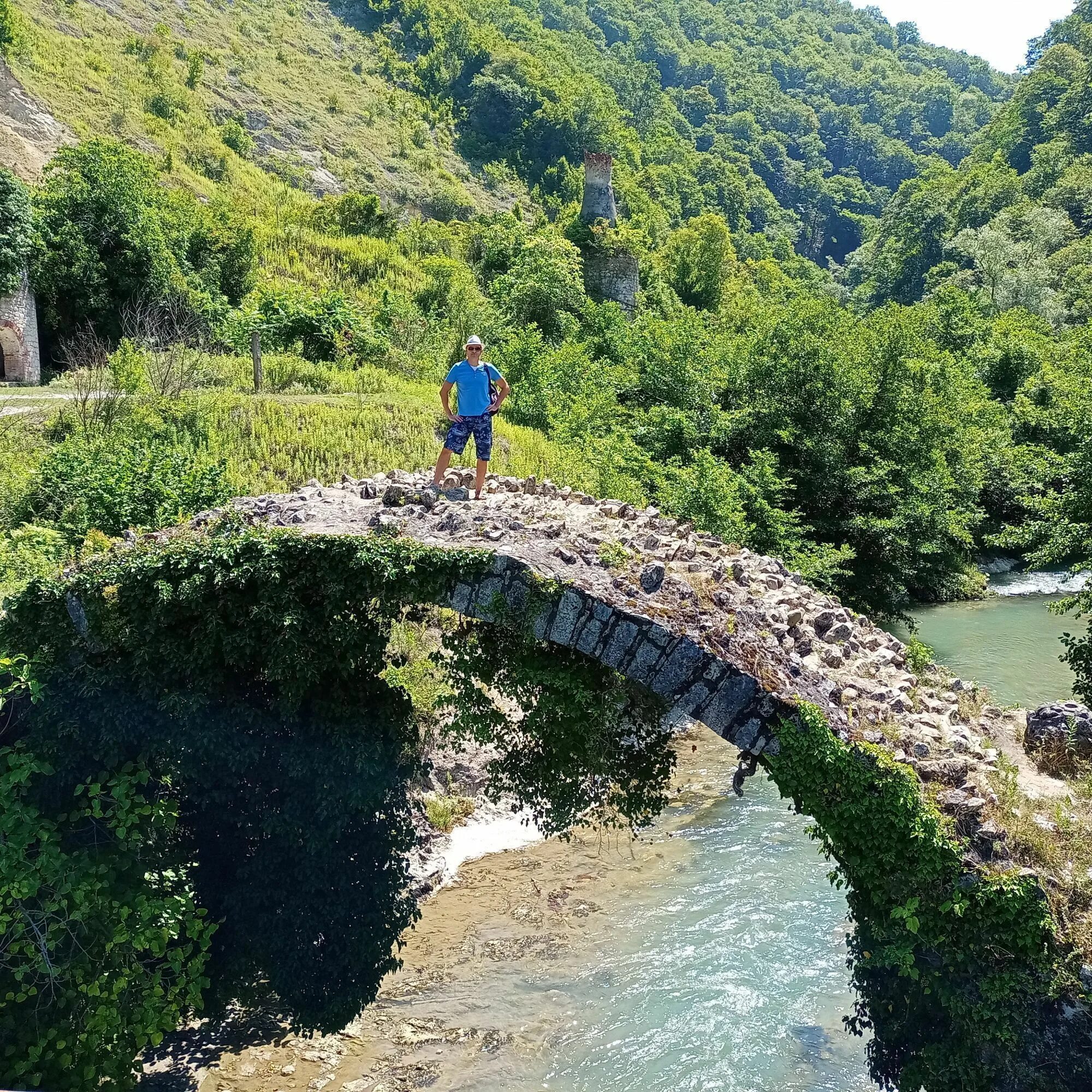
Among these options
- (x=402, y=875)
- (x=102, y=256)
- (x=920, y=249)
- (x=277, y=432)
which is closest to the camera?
(x=402, y=875)

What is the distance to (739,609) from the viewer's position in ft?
23.9

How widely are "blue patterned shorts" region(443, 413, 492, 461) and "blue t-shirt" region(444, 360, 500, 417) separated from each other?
0.23ft

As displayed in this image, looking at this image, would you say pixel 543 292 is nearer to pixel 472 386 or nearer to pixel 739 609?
pixel 472 386

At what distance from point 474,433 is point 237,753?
12.5 ft

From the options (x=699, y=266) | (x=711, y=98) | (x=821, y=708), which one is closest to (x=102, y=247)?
(x=821, y=708)

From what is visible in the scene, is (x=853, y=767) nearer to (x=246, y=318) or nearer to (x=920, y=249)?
(x=246, y=318)

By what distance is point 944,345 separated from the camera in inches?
1282

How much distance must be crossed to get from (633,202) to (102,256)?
51417mm

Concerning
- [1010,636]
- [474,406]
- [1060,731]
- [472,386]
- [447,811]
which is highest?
[472,386]

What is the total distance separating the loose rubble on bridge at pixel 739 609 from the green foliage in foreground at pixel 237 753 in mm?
710

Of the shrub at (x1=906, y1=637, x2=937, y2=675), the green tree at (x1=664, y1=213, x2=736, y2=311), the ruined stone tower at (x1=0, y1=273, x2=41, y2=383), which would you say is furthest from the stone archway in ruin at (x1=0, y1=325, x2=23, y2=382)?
the green tree at (x1=664, y1=213, x2=736, y2=311)

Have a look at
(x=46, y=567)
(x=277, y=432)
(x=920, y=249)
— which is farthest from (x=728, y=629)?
(x=920, y=249)

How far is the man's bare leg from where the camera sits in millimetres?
9055

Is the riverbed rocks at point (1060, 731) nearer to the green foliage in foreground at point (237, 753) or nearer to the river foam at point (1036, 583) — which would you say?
the green foliage in foreground at point (237, 753)
